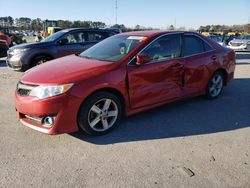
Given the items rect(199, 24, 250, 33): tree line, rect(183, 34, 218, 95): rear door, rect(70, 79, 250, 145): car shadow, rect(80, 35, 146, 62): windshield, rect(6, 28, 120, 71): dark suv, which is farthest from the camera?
rect(199, 24, 250, 33): tree line

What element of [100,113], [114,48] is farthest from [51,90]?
[114,48]

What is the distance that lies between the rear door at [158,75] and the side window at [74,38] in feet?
17.6

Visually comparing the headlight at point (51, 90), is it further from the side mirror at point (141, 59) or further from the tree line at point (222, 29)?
the tree line at point (222, 29)

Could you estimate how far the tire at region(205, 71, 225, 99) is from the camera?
6.16 metres

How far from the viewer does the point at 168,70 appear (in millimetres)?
5012

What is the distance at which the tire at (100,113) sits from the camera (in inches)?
161

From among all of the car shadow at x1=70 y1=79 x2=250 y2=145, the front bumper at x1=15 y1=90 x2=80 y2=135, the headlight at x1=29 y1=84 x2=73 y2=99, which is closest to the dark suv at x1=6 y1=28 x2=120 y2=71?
the car shadow at x1=70 y1=79 x2=250 y2=145

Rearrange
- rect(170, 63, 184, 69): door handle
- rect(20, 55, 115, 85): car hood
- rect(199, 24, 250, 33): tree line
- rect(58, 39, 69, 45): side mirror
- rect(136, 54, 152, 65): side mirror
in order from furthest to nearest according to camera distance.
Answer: rect(199, 24, 250, 33): tree line, rect(58, 39, 69, 45): side mirror, rect(170, 63, 184, 69): door handle, rect(136, 54, 152, 65): side mirror, rect(20, 55, 115, 85): car hood

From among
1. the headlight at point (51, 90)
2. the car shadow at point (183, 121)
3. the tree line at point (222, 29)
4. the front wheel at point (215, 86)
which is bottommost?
the tree line at point (222, 29)

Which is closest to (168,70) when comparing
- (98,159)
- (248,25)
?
(98,159)

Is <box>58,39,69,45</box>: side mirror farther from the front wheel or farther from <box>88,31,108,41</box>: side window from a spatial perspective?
the front wheel

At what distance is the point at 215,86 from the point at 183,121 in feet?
5.97

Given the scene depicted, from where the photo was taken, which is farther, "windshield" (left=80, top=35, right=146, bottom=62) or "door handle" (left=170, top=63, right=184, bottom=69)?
"door handle" (left=170, top=63, right=184, bottom=69)

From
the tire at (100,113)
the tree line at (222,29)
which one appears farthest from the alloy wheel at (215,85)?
the tree line at (222,29)
